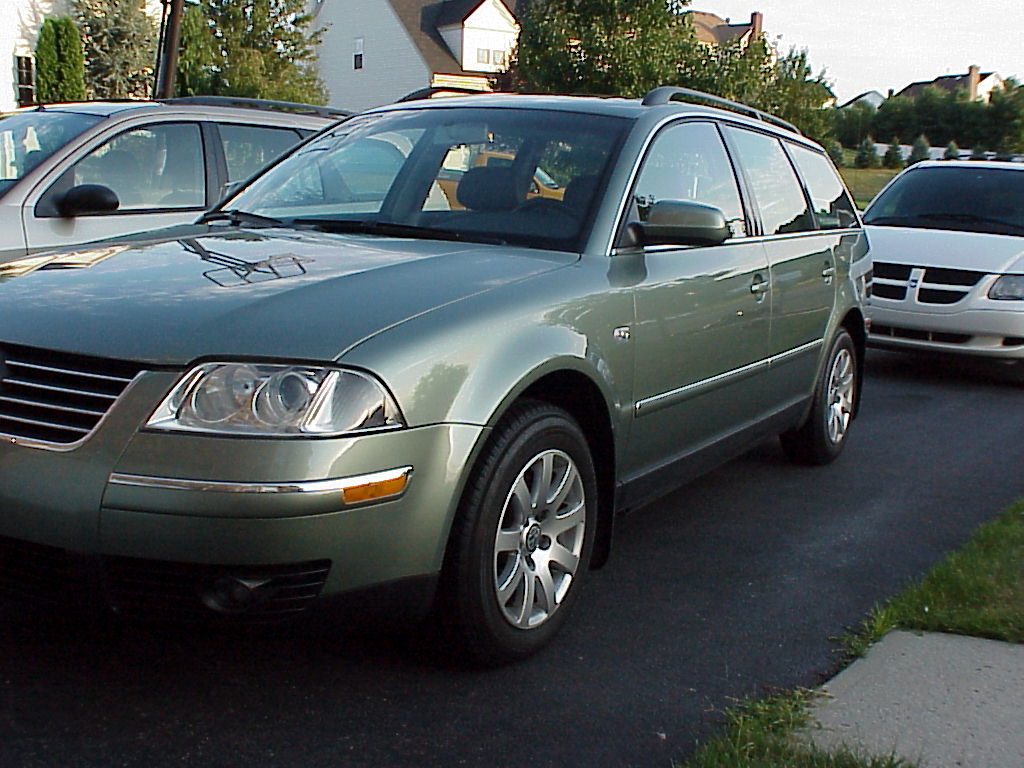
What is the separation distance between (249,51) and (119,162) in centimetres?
3055

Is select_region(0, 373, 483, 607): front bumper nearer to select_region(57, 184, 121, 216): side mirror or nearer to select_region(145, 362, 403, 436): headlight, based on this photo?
select_region(145, 362, 403, 436): headlight

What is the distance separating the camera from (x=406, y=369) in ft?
10.0

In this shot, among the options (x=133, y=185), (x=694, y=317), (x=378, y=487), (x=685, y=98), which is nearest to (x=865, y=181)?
(x=133, y=185)

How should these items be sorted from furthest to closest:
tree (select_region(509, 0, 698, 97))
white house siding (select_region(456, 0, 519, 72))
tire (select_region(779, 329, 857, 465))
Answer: white house siding (select_region(456, 0, 519, 72))
tree (select_region(509, 0, 698, 97))
tire (select_region(779, 329, 857, 465))

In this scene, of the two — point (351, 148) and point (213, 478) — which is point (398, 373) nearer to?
point (213, 478)

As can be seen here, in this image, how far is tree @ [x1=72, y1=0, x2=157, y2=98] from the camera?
107 ft

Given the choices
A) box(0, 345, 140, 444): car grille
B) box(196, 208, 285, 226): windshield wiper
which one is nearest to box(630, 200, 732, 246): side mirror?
box(196, 208, 285, 226): windshield wiper

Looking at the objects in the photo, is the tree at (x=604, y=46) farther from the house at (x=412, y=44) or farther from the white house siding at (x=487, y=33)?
the white house siding at (x=487, y=33)

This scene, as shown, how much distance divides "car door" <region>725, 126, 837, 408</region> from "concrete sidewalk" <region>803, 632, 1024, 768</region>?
1.77 meters

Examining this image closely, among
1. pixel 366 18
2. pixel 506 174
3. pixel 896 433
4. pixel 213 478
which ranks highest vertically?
pixel 366 18

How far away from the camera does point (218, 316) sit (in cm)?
309

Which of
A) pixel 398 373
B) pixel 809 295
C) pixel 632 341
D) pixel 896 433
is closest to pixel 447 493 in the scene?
pixel 398 373

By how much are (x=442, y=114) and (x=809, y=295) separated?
6.50 ft

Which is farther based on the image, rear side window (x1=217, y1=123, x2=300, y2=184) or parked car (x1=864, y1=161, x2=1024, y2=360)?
parked car (x1=864, y1=161, x2=1024, y2=360)
